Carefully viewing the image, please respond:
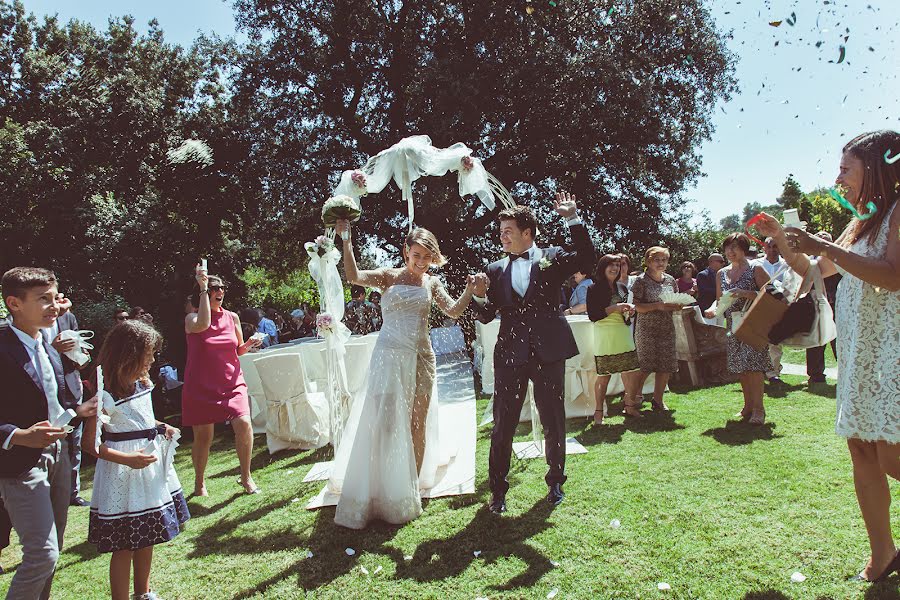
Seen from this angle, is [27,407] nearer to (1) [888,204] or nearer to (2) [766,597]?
(2) [766,597]

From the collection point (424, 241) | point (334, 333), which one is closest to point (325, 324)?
point (334, 333)

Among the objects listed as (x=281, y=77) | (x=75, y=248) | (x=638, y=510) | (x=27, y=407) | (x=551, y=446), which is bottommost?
(x=638, y=510)

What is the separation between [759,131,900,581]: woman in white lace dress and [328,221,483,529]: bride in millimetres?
2333

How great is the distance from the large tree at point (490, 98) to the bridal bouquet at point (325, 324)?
8.16 meters

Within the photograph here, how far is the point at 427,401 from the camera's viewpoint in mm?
4746

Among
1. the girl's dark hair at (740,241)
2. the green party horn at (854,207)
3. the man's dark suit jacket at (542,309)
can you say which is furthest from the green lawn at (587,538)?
the girl's dark hair at (740,241)

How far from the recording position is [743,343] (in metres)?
5.73

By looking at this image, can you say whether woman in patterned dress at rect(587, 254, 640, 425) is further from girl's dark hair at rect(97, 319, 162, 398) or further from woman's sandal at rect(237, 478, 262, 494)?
girl's dark hair at rect(97, 319, 162, 398)

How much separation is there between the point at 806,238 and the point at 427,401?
296 cm

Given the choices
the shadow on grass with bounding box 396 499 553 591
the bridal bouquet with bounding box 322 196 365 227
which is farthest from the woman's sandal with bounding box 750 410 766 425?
the bridal bouquet with bounding box 322 196 365 227

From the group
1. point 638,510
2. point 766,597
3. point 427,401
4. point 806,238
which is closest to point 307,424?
point 427,401

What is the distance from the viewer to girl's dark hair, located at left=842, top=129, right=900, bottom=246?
2631mm

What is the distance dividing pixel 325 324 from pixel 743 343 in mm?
3971

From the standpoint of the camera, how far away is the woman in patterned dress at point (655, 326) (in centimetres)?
664
